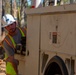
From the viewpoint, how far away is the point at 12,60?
260 inches

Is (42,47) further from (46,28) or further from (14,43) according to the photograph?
(14,43)

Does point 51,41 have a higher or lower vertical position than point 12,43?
higher

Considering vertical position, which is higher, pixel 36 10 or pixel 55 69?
pixel 36 10

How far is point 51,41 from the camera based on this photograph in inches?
197

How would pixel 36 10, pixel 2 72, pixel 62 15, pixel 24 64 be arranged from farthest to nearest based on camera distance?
pixel 2 72, pixel 24 64, pixel 36 10, pixel 62 15

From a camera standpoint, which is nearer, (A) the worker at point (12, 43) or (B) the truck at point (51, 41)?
(B) the truck at point (51, 41)

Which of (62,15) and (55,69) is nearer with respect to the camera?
(62,15)

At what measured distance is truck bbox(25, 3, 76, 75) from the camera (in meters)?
4.42

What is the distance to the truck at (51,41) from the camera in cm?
442

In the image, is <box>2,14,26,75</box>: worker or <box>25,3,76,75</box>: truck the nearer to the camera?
<box>25,3,76,75</box>: truck

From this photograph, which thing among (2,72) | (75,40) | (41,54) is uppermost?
(75,40)

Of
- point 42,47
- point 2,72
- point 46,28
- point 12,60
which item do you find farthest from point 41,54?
point 2,72

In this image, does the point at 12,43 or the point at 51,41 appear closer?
the point at 51,41

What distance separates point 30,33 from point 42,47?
0.65 m
